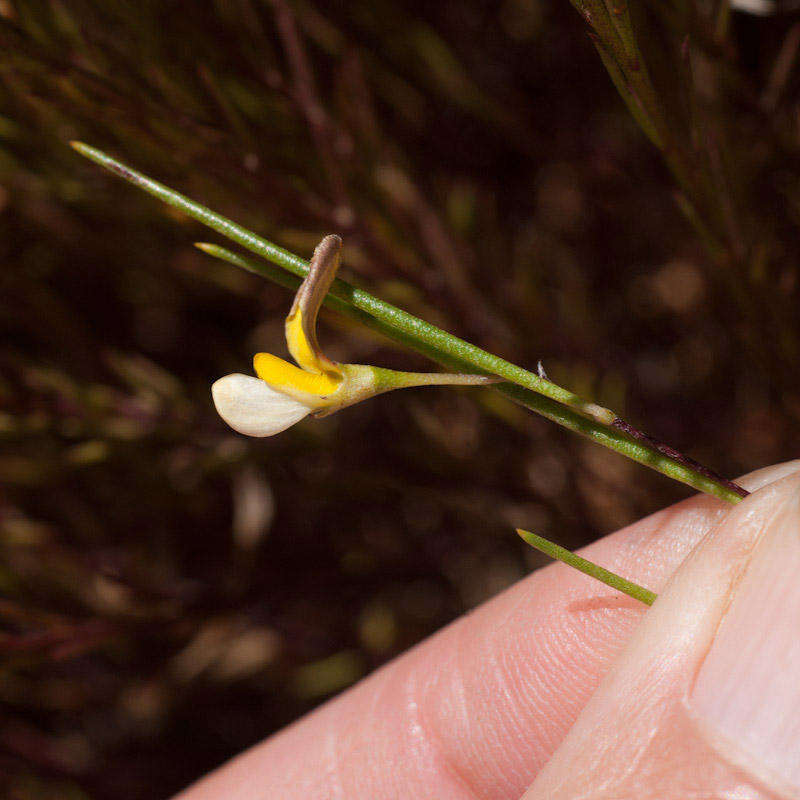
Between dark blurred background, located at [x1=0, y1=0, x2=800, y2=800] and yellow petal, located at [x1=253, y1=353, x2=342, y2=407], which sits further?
dark blurred background, located at [x1=0, y1=0, x2=800, y2=800]

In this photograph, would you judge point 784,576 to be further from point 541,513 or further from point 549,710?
point 541,513

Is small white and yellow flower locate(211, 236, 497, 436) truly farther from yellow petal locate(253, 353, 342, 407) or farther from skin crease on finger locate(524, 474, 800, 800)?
skin crease on finger locate(524, 474, 800, 800)

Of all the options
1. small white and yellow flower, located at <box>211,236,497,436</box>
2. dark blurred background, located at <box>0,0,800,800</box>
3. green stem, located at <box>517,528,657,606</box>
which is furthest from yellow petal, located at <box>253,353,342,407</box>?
dark blurred background, located at <box>0,0,800,800</box>

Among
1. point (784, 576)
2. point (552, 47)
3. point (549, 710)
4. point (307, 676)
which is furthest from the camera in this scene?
point (307, 676)

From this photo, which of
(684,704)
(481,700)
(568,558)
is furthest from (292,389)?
(481,700)

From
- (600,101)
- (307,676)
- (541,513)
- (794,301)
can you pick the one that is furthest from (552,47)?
(307,676)
